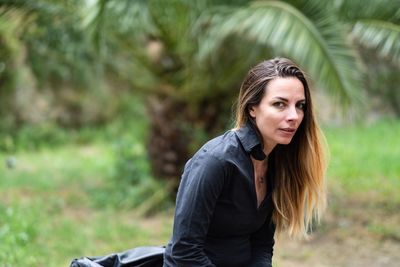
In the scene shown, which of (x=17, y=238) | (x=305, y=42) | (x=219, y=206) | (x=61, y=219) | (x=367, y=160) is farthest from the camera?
(x=367, y=160)

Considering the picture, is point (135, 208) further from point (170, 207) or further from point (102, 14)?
point (102, 14)

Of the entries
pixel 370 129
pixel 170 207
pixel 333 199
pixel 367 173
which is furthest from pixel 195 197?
pixel 370 129

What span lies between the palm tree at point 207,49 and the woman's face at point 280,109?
2.63m

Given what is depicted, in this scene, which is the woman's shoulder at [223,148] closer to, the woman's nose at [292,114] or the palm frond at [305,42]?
the woman's nose at [292,114]

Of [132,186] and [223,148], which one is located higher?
[223,148]

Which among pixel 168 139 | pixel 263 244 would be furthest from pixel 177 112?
pixel 263 244

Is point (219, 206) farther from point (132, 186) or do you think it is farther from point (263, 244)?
point (132, 186)

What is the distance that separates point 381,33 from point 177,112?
2529mm

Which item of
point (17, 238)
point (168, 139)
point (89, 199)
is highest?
point (168, 139)

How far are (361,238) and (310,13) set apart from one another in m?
2.14

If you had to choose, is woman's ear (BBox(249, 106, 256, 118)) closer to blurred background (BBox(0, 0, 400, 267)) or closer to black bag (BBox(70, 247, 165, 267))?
black bag (BBox(70, 247, 165, 267))

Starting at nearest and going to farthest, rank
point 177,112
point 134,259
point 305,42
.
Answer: point 134,259
point 305,42
point 177,112

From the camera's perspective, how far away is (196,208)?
2.37 m

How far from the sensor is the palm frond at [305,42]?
5.18 meters
